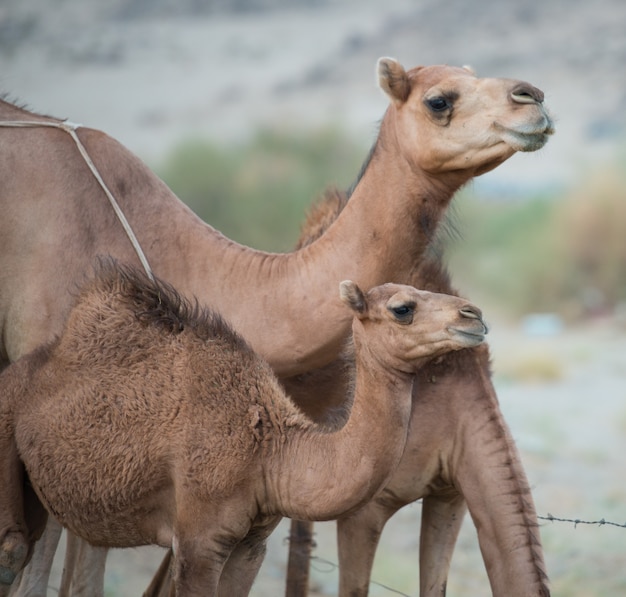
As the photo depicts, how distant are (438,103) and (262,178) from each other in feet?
66.5

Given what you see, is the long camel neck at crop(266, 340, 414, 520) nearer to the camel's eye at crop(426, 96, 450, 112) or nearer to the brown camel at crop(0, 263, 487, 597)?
the brown camel at crop(0, 263, 487, 597)

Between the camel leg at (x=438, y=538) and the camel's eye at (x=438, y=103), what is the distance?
5.82 ft

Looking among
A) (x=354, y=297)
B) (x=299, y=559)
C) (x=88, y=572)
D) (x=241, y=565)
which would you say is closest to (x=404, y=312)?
(x=354, y=297)

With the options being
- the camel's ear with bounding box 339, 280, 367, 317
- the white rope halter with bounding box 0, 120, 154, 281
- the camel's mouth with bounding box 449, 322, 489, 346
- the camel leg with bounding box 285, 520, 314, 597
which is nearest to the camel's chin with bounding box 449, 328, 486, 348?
the camel's mouth with bounding box 449, 322, 489, 346

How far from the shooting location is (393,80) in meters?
5.34

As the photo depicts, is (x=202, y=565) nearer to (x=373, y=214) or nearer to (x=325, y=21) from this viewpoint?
(x=373, y=214)

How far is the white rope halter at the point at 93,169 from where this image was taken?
5.71m

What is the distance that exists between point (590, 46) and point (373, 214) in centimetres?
2945

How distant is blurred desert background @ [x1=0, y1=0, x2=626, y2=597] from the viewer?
55.7 feet

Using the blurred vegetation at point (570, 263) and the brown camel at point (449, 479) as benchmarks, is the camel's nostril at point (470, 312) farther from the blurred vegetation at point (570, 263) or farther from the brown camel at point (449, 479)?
the blurred vegetation at point (570, 263)

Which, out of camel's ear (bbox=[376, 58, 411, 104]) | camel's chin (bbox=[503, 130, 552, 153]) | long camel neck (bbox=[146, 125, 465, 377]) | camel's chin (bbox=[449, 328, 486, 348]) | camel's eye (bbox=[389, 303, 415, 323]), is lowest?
camel's chin (bbox=[449, 328, 486, 348])

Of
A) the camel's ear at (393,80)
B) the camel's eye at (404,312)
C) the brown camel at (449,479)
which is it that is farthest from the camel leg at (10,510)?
the camel's ear at (393,80)

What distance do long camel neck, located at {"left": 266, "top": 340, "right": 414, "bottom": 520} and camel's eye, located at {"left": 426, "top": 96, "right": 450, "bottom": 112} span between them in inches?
48.3

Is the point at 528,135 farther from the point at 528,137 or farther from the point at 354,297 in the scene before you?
the point at 354,297
